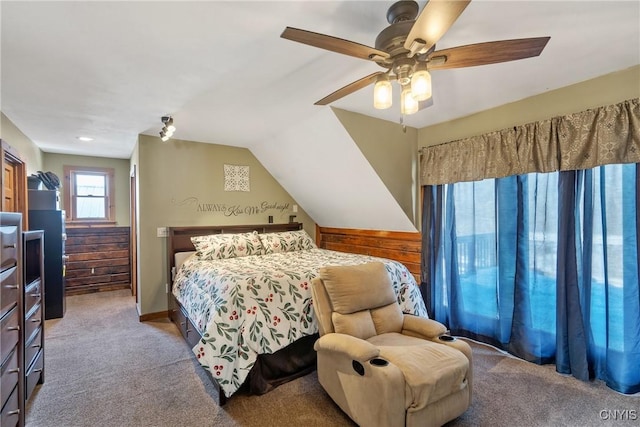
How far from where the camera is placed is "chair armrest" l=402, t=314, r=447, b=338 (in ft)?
6.85

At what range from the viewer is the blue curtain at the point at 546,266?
219 centimetres

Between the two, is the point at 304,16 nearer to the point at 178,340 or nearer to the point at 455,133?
the point at 455,133

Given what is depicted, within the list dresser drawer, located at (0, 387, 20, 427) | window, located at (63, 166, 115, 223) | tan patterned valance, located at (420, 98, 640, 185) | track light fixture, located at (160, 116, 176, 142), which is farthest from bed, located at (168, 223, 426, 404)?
window, located at (63, 166, 115, 223)

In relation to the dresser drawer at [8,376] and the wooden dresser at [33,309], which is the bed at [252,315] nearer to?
the dresser drawer at [8,376]

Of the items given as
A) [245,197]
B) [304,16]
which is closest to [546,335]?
[304,16]

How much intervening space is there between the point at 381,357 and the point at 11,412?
2018 millimetres

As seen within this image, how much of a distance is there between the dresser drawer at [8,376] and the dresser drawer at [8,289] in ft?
0.90

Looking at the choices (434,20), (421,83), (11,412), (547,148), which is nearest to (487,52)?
(421,83)

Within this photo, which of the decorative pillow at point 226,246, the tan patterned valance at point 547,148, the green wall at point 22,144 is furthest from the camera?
the decorative pillow at point 226,246

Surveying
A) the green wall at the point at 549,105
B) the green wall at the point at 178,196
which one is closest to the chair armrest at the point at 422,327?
the green wall at the point at 549,105

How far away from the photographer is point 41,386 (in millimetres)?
2266

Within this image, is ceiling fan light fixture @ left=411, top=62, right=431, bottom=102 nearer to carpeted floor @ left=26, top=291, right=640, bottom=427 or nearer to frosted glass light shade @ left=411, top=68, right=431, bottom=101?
frosted glass light shade @ left=411, top=68, right=431, bottom=101

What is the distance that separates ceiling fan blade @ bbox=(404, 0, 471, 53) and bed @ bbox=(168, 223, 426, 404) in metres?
1.87

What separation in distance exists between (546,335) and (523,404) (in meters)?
0.85
